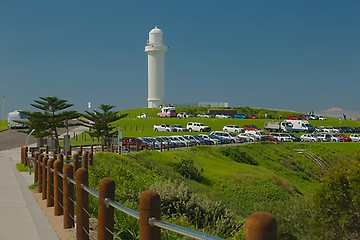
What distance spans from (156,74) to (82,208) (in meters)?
107

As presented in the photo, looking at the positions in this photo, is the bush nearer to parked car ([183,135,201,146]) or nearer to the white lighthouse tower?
parked car ([183,135,201,146])

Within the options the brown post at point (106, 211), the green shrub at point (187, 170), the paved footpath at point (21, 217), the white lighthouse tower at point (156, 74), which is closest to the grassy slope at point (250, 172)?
the green shrub at point (187, 170)

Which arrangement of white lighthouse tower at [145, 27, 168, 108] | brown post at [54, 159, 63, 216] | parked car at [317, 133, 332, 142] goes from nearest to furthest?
brown post at [54, 159, 63, 216], parked car at [317, 133, 332, 142], white lighthouse tower at [145, 27, 168, 108]

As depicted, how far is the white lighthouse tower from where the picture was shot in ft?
378

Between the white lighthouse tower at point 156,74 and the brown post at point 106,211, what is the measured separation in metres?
108

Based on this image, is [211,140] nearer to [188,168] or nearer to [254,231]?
[188,168]

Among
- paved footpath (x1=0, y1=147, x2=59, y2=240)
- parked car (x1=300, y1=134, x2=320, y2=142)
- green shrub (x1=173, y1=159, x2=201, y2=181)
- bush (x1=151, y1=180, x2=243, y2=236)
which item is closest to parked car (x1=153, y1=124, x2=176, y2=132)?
parked car (x1=300, y1=134, x2=320, y2=142)

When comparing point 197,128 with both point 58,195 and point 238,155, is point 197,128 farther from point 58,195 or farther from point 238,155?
point 58,195

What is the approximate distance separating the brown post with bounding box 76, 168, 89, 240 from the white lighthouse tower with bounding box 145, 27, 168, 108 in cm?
10638

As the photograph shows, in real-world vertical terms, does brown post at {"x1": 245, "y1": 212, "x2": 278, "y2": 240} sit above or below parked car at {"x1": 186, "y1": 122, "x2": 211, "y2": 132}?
above

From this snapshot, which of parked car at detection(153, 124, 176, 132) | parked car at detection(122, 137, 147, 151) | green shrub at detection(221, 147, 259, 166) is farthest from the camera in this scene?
parked car at detection(153, 124, 176, 132)

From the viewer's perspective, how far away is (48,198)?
13703 millimetres

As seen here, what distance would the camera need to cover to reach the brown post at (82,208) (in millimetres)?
8828

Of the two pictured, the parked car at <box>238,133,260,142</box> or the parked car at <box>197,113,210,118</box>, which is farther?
the parked car at <box>197,113,210,118</box>
